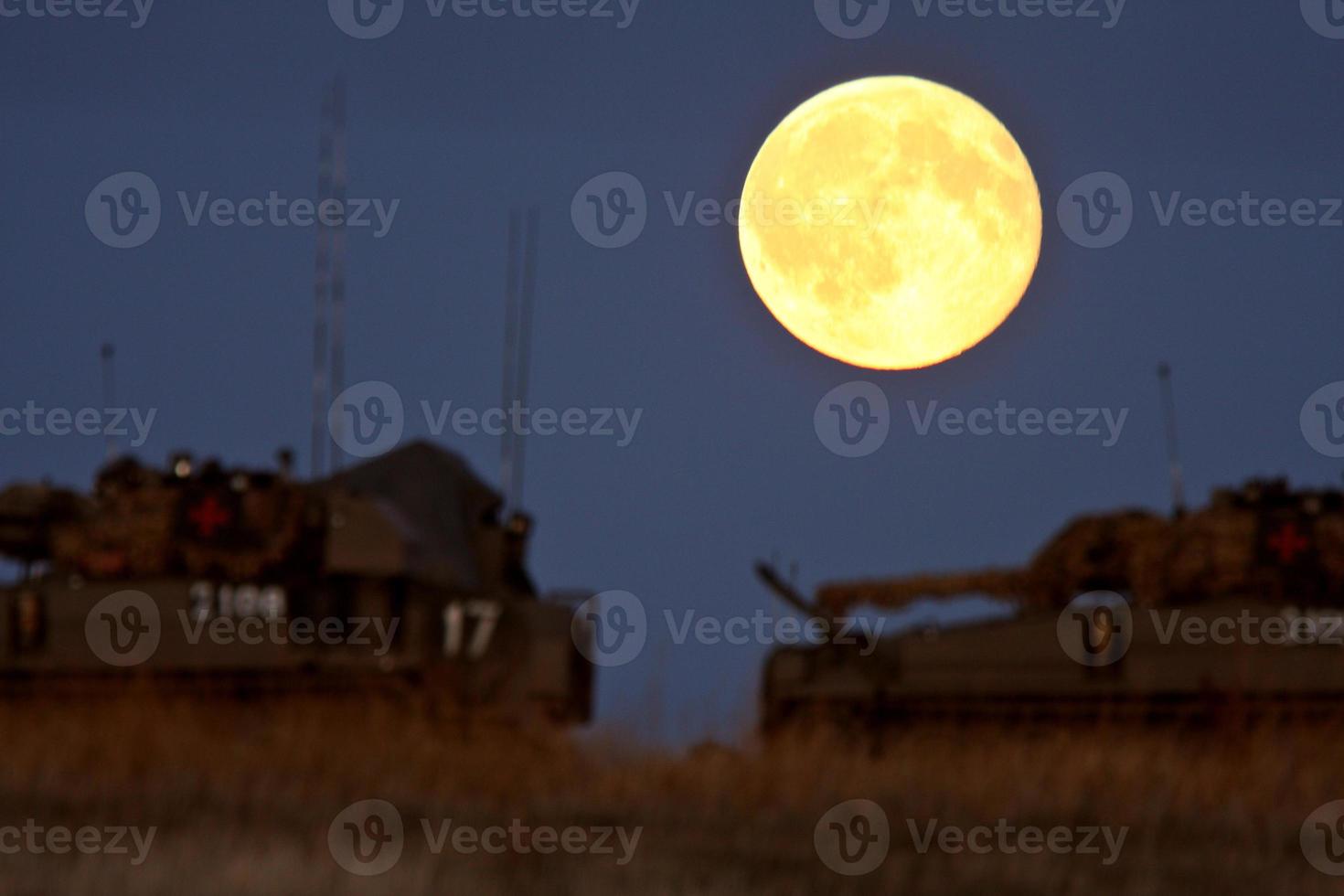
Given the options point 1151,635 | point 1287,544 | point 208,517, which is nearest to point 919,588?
point 1151,635

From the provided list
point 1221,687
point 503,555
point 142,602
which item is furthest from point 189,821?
point 1221,687

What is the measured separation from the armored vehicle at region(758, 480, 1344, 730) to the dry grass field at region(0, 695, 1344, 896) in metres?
0.32

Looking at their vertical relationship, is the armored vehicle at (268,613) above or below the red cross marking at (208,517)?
below

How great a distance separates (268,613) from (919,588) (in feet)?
20.3

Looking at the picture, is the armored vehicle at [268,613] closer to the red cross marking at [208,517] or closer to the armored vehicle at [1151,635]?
the red cross marking at [208,517]

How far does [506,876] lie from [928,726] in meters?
8.39

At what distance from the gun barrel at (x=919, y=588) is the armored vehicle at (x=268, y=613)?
10.3ft

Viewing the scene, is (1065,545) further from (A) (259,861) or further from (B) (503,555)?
(A) (259,861)

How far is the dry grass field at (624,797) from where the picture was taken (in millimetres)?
10539

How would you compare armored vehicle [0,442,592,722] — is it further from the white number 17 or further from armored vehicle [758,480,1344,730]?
armored vehicle [758,480,1344,730]

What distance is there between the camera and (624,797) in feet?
47.0

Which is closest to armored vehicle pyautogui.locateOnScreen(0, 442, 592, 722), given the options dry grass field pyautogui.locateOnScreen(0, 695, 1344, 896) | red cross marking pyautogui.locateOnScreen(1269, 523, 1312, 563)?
dry grass field pyautogui.locateOnScreen(0, 695, 1344, 896)

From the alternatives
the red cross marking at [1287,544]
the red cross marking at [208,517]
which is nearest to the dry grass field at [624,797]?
the red cross marking at [208,517]

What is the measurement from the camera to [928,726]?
18297 mm
